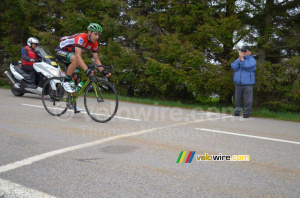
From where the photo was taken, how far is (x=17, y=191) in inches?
97.8

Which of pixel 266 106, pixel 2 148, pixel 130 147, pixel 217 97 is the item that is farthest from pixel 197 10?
pixel 2 148

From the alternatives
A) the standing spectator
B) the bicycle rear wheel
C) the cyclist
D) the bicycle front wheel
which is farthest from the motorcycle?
the standing spectator

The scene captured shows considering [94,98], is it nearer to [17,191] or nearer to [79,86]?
[79,86]

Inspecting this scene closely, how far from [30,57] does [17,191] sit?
8257 mm

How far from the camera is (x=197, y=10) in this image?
33.2 feet

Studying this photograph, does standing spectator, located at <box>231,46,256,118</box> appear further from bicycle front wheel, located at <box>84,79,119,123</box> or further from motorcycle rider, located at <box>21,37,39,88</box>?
motorcycle rider, located at <box>21,37,39,88</box>

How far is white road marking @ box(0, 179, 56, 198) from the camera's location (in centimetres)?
242

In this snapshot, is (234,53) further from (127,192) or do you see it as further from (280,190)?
(127,192)

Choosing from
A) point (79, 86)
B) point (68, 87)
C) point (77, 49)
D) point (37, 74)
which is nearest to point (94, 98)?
point (79, 86)

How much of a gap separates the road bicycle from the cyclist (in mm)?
155

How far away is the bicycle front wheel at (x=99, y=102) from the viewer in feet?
18.6

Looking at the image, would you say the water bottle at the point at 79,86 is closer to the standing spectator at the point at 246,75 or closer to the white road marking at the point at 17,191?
the white road marking at the point at 17,191

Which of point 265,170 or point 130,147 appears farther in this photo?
point 130,147

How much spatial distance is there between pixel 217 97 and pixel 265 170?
7.13m
